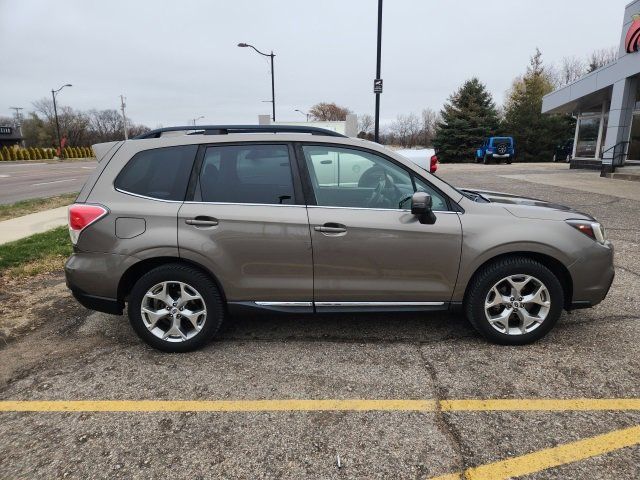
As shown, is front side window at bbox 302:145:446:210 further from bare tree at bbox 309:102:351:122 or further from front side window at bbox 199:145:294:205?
bare tree at bbox 309:102:351:122

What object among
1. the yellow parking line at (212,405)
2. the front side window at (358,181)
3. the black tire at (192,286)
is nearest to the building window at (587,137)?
the front side window at (358,181)

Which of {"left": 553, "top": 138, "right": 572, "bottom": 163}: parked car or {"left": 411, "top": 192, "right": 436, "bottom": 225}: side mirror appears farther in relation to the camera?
Answer: {"left": 553, "top": 138, "right": 572, "bottom": 163}: parked car

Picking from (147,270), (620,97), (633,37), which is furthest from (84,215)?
(620,97)

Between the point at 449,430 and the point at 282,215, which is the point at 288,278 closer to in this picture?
the point at 282,215

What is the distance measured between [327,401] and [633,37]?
67.4 ft

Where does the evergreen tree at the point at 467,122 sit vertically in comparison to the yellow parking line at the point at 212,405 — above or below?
above

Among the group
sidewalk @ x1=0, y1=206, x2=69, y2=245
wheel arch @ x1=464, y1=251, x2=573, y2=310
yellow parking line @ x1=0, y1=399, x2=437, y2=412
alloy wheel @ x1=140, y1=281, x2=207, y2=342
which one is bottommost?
yellow parking line @ x1=0, y1=399, x2=437, y2=412

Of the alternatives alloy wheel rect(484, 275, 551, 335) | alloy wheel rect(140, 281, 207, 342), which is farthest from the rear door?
alloy wheel rect(484, 275, 551, 335)

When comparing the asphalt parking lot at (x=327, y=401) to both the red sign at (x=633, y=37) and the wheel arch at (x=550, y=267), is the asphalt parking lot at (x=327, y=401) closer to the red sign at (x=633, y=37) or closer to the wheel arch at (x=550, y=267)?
the wheel arch at (x=550, y=267)

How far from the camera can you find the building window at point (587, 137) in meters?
24.8

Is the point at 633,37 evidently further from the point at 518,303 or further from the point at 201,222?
the point at 201,222

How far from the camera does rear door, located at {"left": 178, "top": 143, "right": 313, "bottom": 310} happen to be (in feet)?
11.0

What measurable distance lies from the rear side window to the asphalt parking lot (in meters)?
1.31

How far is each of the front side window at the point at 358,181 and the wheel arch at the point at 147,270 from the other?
1.04 m
